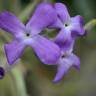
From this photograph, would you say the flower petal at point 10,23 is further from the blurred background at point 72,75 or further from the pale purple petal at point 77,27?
the blurred background at point 72,75

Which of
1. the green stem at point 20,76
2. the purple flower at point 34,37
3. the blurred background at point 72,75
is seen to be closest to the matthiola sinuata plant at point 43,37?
the purple flower at point 34,37

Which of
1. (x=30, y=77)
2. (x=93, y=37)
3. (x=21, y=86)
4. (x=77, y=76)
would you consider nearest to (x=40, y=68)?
(x=30, y=77)

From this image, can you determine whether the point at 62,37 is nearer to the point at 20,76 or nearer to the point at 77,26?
the point at 77,26

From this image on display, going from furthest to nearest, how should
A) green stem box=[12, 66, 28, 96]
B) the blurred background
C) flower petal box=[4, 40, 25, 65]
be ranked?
the blurred background < green stem box=[12, 66, 28, 96] < flower petal box=[4, 40, 25, 65]

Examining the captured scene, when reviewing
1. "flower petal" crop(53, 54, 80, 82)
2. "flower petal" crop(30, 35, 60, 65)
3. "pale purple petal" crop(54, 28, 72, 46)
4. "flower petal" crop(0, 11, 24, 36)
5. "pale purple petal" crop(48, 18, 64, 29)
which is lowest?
"flower petal" crop(53, 54, 80, 82)

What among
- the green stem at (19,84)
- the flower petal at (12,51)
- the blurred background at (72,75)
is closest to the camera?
the flower petal at (12,51)

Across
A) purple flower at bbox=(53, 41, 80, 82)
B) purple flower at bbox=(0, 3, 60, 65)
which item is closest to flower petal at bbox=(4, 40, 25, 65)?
purple flower at bbox=(0, 3, 60, 65)

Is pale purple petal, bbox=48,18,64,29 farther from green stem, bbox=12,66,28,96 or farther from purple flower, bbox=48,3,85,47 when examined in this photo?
green stem, bbox=12,66,28,96

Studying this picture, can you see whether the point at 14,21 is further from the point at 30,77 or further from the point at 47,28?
the point at 30,77
